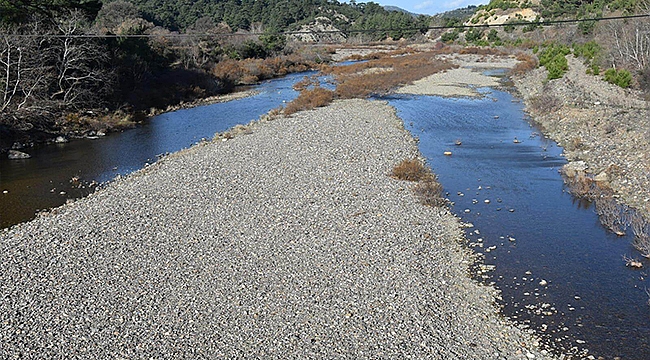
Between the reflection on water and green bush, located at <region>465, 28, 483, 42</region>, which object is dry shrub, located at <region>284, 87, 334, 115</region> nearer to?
the reflection on water

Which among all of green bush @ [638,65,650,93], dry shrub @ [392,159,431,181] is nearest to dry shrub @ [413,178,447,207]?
dry shrub @ [392,159,431,181]

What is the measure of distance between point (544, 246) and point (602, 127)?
12.8 metres

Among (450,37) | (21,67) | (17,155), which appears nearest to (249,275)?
(17,155)

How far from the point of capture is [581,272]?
41.1 ft

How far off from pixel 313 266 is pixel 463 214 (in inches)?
234

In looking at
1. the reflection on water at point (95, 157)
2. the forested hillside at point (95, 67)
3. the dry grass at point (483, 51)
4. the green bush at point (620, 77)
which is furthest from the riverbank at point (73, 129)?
the dry grass at point (483, 51)

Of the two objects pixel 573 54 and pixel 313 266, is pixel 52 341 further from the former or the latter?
pixel 573 54

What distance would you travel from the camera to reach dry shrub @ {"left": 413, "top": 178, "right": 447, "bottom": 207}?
55.3ft

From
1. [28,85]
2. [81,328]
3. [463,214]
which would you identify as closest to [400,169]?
[463,214]

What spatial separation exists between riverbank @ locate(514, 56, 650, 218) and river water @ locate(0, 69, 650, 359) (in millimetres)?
1194

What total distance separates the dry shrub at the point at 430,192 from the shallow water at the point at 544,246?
→ 49cm

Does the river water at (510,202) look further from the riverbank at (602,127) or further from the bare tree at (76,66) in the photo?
the bare tree at (76,66)

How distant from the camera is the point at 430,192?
17438 mm

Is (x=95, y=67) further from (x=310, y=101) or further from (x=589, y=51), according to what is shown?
(x=589, y=51)
